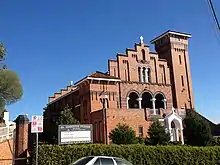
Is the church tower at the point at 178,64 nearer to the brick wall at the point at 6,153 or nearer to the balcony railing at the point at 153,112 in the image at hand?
the balcony railing at the point at 153,112

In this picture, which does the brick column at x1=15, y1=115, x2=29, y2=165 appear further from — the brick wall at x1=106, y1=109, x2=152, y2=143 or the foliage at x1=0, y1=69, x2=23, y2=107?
the brick wall at x1=106, y1=109, x2=152, y2=143

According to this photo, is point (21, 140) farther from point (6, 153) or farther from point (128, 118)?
point (128, 118)

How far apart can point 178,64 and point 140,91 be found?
10122 mm

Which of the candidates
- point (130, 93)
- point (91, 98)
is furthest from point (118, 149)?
point (130, 93)

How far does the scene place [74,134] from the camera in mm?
20141

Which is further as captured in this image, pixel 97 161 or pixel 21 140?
pixel 21 140

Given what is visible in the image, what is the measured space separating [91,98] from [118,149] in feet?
69.1

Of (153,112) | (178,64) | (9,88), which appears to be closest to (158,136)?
(153,112)

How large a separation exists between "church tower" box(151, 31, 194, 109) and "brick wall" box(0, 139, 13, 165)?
31.1m

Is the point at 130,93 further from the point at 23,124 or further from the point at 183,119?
the point at 23,124

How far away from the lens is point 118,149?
20.0 metres

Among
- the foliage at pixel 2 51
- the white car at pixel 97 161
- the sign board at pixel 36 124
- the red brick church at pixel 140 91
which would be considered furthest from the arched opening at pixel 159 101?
the sign board at pixel 36 124

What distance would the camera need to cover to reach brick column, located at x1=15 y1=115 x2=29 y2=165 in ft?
63.6

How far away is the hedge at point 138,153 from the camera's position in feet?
60.2
